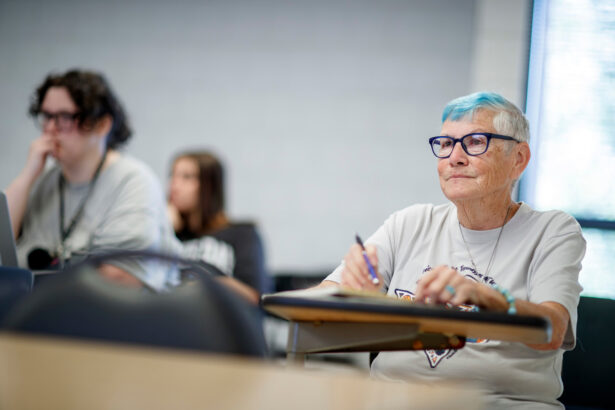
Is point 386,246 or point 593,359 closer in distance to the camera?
point 386,246

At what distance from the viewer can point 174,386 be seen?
0.57m

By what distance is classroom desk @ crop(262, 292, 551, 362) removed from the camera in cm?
103

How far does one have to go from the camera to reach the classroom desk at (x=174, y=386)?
55cm

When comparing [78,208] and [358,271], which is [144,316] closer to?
[358,271]

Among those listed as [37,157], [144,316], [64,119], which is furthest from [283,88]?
[144,316]

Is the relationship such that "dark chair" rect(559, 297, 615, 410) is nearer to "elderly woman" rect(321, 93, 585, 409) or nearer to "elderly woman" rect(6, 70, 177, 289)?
"elderly woman" rect(321, 93, 585, 409)

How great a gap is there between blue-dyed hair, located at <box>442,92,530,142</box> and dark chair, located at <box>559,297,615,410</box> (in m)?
0.57

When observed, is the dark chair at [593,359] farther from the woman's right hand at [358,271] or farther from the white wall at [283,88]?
the white wall at [283,88]

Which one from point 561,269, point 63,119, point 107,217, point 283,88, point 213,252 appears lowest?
point 213,252

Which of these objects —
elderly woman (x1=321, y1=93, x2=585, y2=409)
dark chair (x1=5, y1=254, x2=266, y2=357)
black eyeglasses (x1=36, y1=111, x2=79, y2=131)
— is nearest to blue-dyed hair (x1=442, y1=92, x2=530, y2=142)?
elderly woman (x1=321, y1=93, x2=585, y2=409)

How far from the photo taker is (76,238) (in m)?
2.43

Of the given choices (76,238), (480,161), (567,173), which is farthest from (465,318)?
(567,173)

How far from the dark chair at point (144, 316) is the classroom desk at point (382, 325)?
10.7 inches

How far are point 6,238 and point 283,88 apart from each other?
10.0 ft
